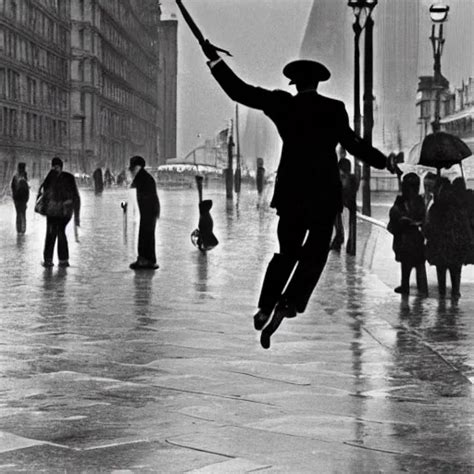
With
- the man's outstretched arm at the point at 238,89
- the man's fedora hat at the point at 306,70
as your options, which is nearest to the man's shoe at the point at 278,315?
the man's outstretched arm at the point at 238,89

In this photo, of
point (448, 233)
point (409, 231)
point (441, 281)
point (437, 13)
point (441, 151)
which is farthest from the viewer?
point (437, 13)

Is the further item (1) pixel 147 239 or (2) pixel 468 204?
(1) pixel 147 239

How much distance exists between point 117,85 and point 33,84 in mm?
26278

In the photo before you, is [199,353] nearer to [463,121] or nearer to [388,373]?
[388,373]

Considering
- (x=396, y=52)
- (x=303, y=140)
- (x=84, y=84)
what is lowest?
(x=303, y=140)

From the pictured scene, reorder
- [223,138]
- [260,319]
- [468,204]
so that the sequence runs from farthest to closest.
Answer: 1. [223,138]
2. [468,204]
3. [260,319]

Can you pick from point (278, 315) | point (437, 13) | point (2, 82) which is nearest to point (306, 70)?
point (278, 315)

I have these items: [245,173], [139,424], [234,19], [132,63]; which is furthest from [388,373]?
[132,63]

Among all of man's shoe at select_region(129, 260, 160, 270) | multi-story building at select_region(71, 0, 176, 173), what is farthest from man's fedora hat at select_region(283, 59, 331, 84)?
multi-story building at select_region(71, 0, 176, 173)

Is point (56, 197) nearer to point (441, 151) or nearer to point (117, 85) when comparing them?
point (441, 151)

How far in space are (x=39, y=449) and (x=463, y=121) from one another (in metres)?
34.3

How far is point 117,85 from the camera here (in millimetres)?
111625

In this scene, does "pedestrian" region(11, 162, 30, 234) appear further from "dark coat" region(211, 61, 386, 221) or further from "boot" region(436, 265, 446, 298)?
"dark coat" region(211, 61, 386, 221)

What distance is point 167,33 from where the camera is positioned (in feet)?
341
